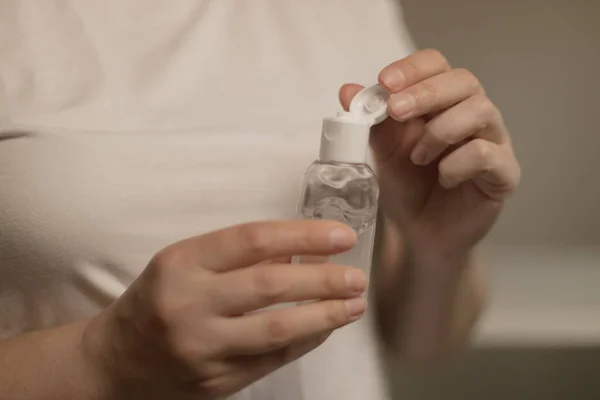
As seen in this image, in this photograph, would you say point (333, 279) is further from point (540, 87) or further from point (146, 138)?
point (540, 87)

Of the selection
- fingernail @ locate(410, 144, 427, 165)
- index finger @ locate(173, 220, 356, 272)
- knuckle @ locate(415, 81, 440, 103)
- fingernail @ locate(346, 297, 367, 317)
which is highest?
knuckle @ locate(415, 81, 440, 103)

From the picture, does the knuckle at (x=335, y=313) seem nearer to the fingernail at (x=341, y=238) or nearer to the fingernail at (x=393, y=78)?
the fingernail at (x=341, y=238)

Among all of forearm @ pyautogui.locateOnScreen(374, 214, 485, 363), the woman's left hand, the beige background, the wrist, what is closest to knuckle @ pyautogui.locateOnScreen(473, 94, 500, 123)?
the woman's left hand

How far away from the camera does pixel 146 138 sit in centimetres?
42

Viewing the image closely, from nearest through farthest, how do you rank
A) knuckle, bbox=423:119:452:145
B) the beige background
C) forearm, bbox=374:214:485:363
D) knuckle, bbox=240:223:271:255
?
knuckle, bbox=240:223:271:255, knuckle, bbox=423:119:452:145, forearm, bbox=374:214:485:363, the beige background

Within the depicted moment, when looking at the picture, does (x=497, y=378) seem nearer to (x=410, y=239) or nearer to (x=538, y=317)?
(x=538, y=317)

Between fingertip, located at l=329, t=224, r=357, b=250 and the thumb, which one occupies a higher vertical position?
the thumb

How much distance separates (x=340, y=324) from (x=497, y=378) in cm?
66

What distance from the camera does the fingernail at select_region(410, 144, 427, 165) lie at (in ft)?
1.32

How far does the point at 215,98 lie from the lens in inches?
18.1

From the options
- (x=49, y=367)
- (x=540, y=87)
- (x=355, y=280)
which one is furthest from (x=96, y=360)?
(x=540, y=87)

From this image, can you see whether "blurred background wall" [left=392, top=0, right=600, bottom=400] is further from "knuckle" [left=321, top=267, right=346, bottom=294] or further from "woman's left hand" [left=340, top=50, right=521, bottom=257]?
"knuckle" [left=321, top=267, right=346, bottom=294]

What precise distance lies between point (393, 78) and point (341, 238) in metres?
0.12

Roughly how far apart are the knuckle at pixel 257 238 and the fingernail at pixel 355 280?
40mm
